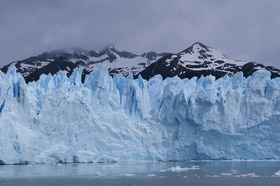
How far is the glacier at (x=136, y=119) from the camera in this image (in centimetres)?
2523

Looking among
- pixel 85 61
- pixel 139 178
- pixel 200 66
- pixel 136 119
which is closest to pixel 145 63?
pixel 85 61

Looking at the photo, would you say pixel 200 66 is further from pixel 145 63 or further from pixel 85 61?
pixel 85 61

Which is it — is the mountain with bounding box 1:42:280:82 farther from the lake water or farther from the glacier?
the lake water

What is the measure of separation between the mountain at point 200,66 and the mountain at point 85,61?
408 cm

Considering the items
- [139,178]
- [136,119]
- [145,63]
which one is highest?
[145,63]

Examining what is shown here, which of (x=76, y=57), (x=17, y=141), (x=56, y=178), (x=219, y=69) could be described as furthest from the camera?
(x=76, y=57)

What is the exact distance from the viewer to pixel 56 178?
1859 centimetres

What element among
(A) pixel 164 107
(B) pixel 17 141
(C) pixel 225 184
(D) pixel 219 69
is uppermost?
(D) pixel 219 69

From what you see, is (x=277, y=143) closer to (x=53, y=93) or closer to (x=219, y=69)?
(x=53, y=93)

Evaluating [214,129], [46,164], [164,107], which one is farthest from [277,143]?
[46,164]

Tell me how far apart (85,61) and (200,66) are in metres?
19.2

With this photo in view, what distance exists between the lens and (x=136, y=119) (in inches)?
1094

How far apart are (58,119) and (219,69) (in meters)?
24.7

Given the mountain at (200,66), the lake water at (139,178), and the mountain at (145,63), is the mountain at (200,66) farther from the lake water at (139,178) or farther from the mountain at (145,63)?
the lake water at (139,178)
